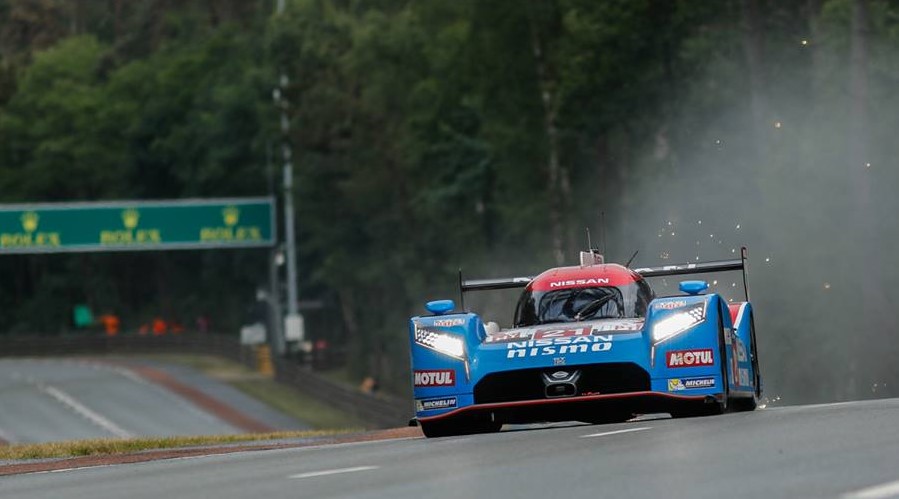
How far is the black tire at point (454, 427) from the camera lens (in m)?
17.8

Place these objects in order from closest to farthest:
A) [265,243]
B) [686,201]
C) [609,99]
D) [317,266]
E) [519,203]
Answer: [686,201] < [609,99] < [519,203] < [265,243] < [317,266]

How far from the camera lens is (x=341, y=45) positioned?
309 ft

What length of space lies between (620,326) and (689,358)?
2.66ft

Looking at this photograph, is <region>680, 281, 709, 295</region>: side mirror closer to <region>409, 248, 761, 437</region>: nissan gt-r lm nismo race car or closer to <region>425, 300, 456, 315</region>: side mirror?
<region>409, 248, 761, 437</region>: nissan gt-r lm nismo race car

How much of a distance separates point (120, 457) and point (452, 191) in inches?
2472

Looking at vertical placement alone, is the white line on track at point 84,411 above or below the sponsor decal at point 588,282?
below

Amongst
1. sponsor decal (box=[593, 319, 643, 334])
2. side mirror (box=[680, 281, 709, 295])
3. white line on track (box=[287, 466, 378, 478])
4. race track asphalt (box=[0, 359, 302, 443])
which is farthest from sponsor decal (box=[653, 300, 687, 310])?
race track asphalt (box=[0, 359, 302, 443])

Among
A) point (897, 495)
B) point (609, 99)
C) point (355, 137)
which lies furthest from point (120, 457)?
point (355, 137)

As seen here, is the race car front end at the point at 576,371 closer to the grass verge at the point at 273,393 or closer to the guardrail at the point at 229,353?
the guardrail at the point at 229,353

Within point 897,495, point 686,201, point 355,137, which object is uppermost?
point 355,137

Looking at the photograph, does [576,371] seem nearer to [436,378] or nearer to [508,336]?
[508,336]

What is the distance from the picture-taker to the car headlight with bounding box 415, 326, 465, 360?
17578 millimetres

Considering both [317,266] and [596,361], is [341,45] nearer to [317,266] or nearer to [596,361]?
[317,266]

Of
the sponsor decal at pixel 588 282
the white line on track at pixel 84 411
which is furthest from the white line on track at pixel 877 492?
the white line on track at pixel 84 411
